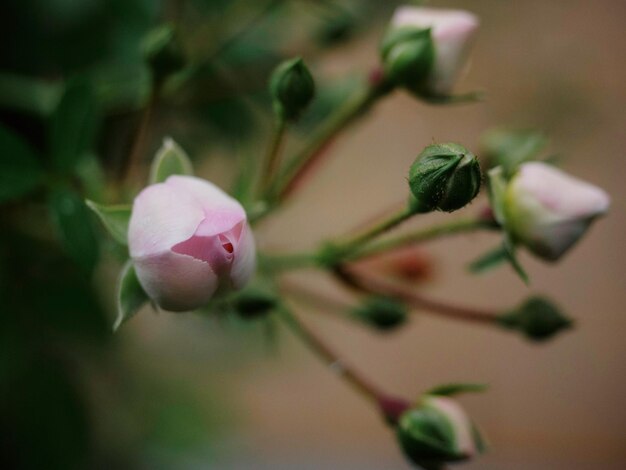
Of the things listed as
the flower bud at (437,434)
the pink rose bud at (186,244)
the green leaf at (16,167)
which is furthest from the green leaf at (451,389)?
the green leaf at (16,167)

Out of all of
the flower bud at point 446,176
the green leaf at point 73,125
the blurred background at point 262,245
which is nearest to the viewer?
the flower bud at point 446,176

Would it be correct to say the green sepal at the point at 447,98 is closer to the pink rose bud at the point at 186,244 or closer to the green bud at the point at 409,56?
the green bud at the point at 409,56

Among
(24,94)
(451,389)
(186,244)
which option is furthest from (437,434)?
(24,94)

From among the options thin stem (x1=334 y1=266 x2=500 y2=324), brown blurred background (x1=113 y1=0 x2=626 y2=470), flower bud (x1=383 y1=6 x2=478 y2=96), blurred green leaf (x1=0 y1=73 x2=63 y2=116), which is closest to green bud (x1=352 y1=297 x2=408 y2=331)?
thin stem (x1=334 y1=266 x2=500 y2=324)

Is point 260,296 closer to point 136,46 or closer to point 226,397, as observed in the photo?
point 136,46

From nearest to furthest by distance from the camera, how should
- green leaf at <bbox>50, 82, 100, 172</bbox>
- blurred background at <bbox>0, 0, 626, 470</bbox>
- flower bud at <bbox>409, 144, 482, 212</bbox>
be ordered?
flower bud at <bbox>409, 144, 482, 212</bbox> → green leaf at <bbox>50, 82, 100, 172</bbox> → blurred background at <bbox>0, 0, 626, 470</bbox>

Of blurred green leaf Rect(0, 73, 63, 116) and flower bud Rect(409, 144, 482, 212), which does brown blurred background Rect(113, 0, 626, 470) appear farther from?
flower bud Rect(409, 144, 482, 212)
